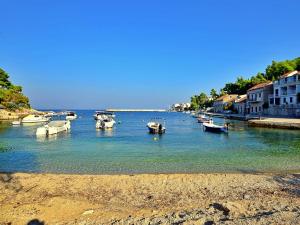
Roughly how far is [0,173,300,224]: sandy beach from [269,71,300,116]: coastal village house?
6076cm

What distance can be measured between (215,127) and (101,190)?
40.6 meters

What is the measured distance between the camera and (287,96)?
259ft

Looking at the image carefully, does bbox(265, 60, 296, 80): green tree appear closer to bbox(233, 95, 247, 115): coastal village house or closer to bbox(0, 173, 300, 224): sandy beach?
bbox(233, 95, 247, 115): coastal village house

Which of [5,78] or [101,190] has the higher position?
[5,78]

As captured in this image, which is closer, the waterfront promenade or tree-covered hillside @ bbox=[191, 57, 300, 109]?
the waterfront promenade

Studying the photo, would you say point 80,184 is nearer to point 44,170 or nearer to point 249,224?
point 44,170

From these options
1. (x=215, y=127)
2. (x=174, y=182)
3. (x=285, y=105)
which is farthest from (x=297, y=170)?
(x=285, y=105)

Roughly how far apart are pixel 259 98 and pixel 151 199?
89.3 meters

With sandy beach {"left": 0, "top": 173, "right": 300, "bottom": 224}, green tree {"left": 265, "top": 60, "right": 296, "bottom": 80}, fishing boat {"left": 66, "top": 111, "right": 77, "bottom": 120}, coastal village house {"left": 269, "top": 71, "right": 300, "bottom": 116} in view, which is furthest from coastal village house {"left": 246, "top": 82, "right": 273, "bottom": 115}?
sandy beach {"left": 0, "top": 173, "right": 300, "bottom": 224}

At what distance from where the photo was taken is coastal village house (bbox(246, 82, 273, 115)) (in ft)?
304

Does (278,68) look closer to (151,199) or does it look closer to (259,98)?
(259,98)

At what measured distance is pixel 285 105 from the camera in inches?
2963

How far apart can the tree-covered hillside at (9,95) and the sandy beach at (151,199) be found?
297 ft

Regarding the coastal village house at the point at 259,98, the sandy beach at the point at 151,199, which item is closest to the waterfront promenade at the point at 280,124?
the coastal village house at the point at 259,98
